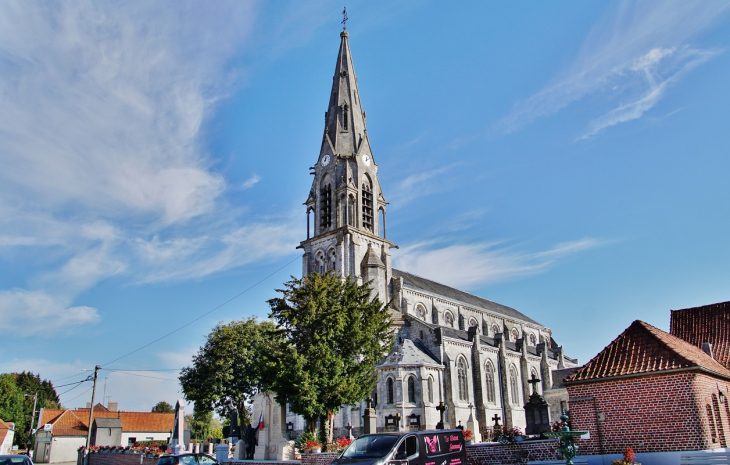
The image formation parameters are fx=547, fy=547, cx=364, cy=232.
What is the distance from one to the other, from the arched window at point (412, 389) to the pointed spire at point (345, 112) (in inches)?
869

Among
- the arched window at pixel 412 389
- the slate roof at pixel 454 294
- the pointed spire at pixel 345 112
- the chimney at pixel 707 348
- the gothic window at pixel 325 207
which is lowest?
the arched window at pixel 412 389

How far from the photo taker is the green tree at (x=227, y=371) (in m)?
47.7

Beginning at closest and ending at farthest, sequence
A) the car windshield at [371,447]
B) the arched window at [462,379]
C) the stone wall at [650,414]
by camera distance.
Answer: the car windshield at [371,447] → the stone wall at [650,414] → the arched window at [462,379]

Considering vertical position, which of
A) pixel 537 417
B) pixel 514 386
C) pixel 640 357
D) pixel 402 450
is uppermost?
pixel 514 386

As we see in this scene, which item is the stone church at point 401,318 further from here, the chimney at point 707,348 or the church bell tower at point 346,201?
the chimney at point 707,348

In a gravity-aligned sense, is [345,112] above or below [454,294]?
above

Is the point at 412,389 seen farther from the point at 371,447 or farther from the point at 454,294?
the point at 371,447

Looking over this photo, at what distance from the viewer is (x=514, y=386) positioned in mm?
50125

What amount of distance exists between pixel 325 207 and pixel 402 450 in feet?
125

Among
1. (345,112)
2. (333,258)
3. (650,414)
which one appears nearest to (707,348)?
(650,414)

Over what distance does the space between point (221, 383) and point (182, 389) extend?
5.01m

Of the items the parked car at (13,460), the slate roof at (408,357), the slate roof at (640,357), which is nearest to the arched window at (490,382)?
the slate roof at (408,357)

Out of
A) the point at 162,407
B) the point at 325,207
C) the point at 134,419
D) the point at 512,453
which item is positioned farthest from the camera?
the point at 162,407

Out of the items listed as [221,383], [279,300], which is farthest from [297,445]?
[221,383]
